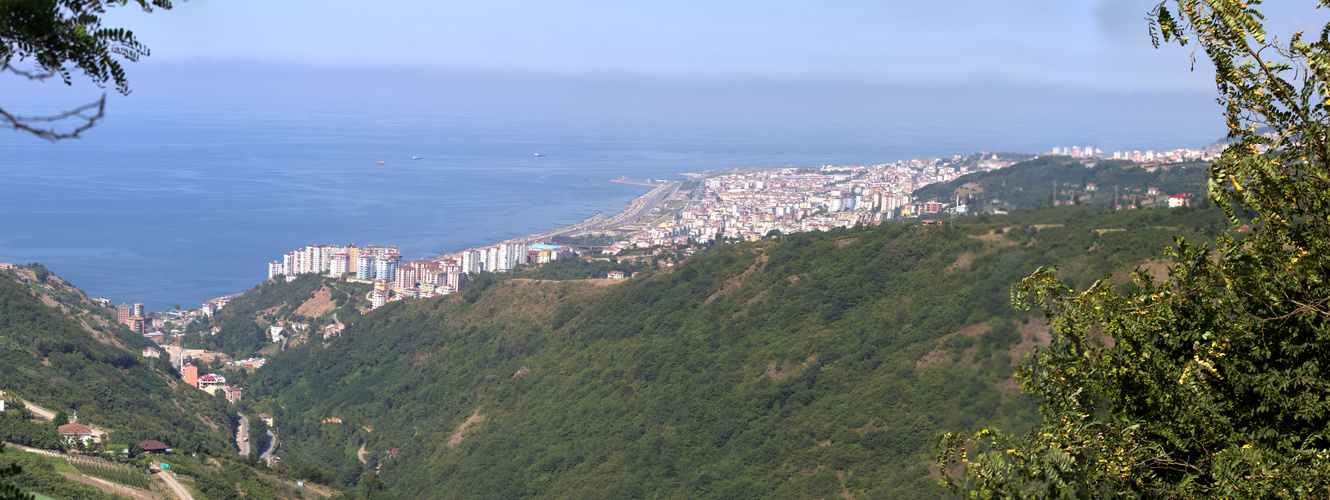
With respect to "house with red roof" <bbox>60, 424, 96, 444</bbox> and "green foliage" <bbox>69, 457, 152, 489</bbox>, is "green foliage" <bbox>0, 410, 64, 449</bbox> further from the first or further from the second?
"green foliage" <bbox>69, 457, 152, 489</bbox>

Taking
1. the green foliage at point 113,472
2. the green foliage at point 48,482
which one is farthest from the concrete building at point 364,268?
the green foliage at point 48,482

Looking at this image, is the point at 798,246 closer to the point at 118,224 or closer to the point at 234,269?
the point at 234,269

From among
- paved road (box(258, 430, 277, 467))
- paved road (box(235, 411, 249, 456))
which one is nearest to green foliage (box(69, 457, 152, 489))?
paved road (box(258, 430, 277, 467))

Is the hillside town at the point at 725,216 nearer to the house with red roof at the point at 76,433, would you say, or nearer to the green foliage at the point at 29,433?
the house with red roof at the point at 76,433

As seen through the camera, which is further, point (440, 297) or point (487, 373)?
point (440, 297)

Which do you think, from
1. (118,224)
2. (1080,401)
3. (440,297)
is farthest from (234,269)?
(1080,401)

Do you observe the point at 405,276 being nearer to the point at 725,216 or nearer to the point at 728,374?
the point at 725,216

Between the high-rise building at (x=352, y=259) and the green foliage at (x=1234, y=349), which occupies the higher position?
the green foliage at (x=1234, y=349)
